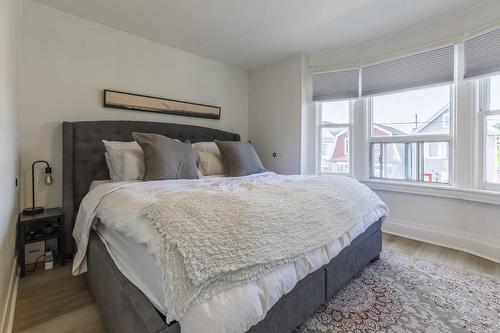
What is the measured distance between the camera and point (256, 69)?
4.02 metres

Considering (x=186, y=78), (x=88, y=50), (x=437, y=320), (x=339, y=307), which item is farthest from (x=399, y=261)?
(x=88, y=50)

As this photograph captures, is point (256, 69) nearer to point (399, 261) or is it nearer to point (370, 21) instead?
point (370, 21)

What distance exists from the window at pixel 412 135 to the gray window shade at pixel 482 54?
0.89 feet

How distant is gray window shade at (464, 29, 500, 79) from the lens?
2219 mm

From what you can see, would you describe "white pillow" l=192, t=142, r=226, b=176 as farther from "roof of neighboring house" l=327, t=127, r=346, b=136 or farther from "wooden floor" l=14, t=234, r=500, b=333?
"roof of neighboring house" l=327, t=127, r=346, b=136

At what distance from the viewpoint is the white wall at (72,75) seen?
7.38ft

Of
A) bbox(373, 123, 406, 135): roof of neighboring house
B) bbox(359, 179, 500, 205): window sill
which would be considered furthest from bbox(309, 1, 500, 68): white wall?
bbox(359, 179, 500, 205): window sill

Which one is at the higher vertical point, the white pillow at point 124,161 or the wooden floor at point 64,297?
the white pillow at point 124,161

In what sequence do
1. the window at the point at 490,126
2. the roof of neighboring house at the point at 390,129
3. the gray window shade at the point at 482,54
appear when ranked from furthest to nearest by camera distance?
the roof of neighboring house at the point at 390,129
the window at the point at 490,126
the gray window shade at the point at 482,54

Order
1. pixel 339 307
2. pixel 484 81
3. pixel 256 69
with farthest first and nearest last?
pixel 256 69 → pixel 484 81 → pixel 339 307

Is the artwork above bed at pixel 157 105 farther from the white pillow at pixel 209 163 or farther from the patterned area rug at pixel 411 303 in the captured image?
the patterned area rug at pixel 411 303

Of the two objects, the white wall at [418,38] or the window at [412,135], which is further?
the window at [412,135]

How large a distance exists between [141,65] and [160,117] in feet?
2.12

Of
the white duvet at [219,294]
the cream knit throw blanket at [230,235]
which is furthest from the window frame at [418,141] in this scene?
the cream knit throw blanket at [230,235]
